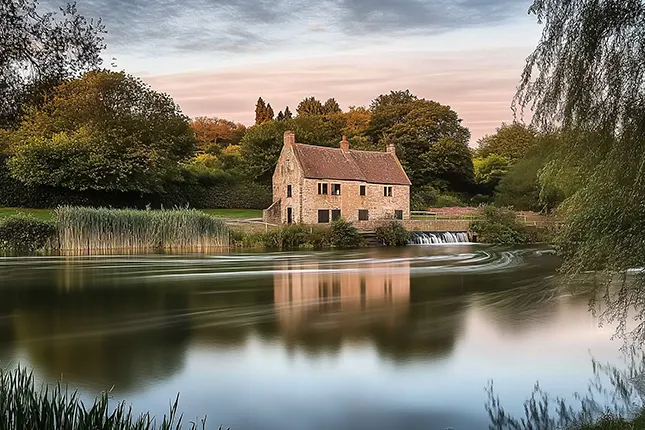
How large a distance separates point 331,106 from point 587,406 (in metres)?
64.0

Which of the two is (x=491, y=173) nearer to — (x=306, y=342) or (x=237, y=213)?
(x=237, y=213)

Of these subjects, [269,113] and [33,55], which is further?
[269,113]

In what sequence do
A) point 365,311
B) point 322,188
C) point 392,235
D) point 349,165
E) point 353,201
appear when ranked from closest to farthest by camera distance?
point 365,311 < point 392,235 < point 322,188 < point 353,201 < point 349,165

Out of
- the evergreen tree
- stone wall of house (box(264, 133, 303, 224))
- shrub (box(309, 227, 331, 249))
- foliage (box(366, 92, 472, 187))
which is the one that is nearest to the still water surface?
shrub (box(309, 227, 331, 249))

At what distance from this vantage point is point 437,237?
107ft

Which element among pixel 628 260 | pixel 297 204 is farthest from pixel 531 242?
pixel 628 260

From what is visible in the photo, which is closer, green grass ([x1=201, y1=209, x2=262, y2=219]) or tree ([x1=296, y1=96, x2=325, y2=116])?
green grass ([x1=201, y1=209, x2=262, y2=219])

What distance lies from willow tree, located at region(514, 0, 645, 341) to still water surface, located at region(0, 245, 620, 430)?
1918 mm

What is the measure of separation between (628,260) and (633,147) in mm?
1302

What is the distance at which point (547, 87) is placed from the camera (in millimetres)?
5980

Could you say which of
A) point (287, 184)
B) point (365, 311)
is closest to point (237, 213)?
point (287, 184)

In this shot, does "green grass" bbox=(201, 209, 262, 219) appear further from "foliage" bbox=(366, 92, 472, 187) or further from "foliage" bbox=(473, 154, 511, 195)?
"foliage" bbox=(473, 154, 511, 195)

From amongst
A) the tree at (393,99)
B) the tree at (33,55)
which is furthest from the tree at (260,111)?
the tree at (33,55)

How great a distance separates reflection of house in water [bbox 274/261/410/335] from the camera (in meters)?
11.1
